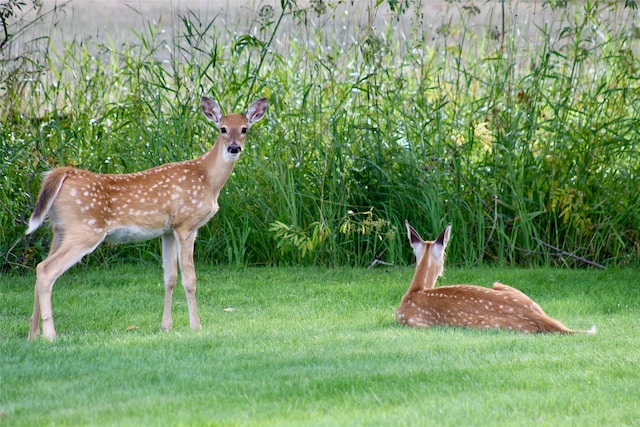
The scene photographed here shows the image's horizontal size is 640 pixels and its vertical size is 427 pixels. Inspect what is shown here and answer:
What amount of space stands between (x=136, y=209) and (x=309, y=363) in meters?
2.03

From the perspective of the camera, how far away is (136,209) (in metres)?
7.43

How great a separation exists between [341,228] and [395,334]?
2749 mm

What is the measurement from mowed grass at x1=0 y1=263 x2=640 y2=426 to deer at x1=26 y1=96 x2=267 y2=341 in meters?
0.34

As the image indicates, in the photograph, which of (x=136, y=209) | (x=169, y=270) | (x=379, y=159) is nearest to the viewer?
(x=136, y=209)

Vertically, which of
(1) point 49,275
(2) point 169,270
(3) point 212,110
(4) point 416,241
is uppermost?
(3) point 212,110

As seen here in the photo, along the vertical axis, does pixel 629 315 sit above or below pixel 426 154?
below

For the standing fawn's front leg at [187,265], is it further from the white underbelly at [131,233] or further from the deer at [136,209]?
the white underbelly at [131,233]

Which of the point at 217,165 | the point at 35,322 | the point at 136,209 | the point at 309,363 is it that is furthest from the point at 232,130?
the point at 309,363

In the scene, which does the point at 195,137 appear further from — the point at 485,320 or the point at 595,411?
the point at 595,411

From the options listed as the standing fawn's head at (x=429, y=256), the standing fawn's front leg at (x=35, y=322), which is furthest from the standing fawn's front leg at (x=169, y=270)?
the standing fawn's head at (x=429, y=256)

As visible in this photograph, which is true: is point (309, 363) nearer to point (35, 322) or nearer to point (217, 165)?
point (35, 322)

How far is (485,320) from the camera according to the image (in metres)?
7.09

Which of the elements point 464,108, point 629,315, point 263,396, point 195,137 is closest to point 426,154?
point 464,108

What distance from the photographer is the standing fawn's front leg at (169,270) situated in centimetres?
749
